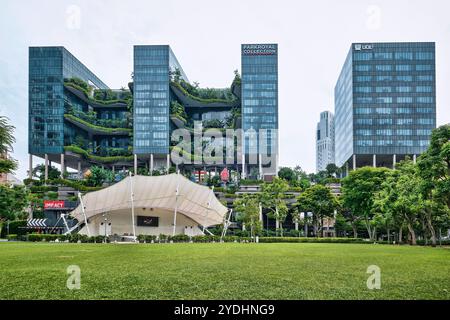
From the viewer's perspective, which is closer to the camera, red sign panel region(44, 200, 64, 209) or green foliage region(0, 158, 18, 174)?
green foliage region(0, 158, 18, 174)

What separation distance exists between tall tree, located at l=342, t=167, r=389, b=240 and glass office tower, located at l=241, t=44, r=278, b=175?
208 ft

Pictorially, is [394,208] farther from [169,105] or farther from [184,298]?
[169,105]

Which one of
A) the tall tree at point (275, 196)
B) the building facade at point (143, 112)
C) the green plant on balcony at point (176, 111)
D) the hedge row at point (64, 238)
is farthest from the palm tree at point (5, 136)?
the green plant on balcony at point (176, 111)

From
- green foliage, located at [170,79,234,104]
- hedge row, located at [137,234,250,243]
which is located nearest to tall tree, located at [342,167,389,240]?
hedge row, located at [137,234,250,243]

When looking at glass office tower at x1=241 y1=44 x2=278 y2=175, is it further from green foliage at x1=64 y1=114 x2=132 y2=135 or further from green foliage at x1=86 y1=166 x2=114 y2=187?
green foliage at x1=86 y1=166 x2=114 y2=187

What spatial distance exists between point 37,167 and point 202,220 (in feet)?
253

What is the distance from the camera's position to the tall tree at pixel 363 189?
57.8 m

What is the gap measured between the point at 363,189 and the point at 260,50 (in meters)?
78.8

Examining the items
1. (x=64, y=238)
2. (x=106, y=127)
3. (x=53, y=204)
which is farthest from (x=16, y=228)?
(x=106, y=127)

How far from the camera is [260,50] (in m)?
129

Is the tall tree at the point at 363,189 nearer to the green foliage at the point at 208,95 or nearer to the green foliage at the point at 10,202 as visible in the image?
the green foliage at the point at 10,202

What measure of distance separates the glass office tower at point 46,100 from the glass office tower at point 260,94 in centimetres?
4905

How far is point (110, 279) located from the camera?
12500mm

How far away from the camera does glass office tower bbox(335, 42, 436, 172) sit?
376 ft
